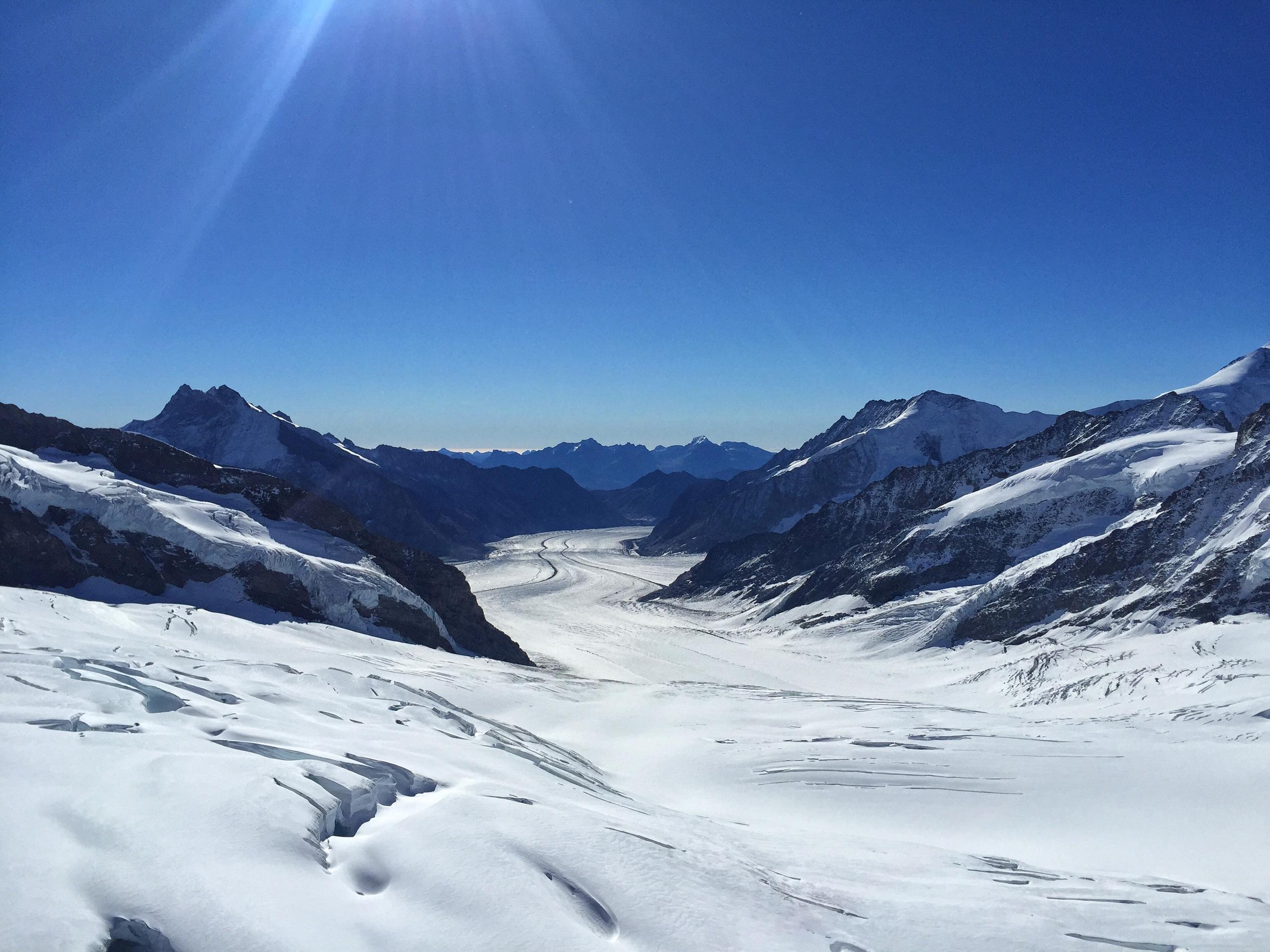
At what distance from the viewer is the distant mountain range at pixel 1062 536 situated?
40250 mm

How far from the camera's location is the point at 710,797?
56.9 ft

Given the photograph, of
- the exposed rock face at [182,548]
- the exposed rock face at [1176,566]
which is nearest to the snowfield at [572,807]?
the exposed rock face at [182,548]

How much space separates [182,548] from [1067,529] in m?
61.5

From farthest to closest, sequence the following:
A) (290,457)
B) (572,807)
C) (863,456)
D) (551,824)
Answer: (290,457) → (863,456) → (572,807) → (551,824)

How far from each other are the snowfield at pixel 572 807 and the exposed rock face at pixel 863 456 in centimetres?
11080

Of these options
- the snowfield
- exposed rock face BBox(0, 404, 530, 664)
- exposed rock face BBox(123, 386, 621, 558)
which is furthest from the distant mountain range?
exposed rock face BBox(123, 386, 621, 558)

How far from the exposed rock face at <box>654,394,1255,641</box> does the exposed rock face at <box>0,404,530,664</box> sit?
35758mm

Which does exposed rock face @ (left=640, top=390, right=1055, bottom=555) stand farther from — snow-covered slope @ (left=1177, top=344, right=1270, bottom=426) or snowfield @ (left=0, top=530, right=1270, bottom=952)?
snowfield @ (left=0, top=530, right=1270, bottom=952)

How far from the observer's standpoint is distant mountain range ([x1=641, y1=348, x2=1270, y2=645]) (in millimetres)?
40250

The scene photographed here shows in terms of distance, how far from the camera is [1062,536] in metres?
56.7

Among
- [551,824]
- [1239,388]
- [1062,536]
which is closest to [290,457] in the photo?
[1062,536]

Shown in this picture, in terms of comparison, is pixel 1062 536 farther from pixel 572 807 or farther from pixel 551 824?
pixel 551 824

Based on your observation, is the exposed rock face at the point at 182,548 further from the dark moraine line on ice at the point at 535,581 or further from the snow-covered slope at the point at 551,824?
the dark moraine line on ice at the point at 535,581

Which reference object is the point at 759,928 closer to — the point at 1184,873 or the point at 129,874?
the point at 129,874
